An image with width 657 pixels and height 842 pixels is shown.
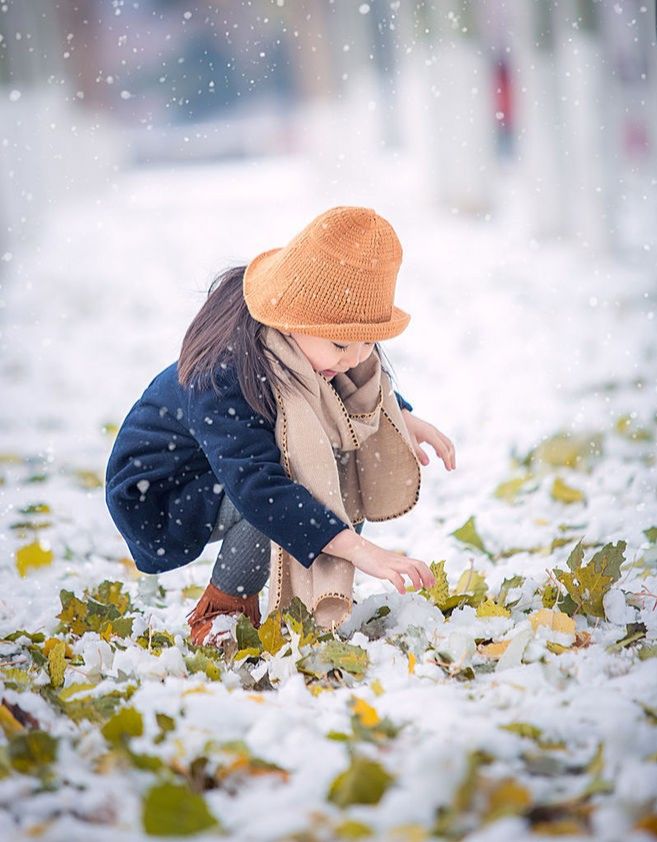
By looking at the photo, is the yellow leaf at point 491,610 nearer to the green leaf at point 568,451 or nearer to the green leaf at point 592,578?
the green leaf at point 592,578

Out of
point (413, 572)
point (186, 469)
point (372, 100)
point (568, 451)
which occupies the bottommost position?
point (568, 451)

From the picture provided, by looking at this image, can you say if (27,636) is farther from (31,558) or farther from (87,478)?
(87,478)

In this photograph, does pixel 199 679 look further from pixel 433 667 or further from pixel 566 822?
pixel 566 822

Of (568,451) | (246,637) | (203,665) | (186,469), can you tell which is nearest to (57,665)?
(203,665)

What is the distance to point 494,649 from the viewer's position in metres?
2.04

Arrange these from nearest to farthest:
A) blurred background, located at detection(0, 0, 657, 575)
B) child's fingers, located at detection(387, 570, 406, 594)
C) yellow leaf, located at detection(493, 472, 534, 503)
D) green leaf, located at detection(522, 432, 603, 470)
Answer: child's fingers, located at detection(387, 570, 406, 594)
yellow leaf, located at detection(493, 472, 534, 503)
green leaf, located at detection(522, 432, 603, 470)
blurred background, located at detection(0, 0, 657, 575)

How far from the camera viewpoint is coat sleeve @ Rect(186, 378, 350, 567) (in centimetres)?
213

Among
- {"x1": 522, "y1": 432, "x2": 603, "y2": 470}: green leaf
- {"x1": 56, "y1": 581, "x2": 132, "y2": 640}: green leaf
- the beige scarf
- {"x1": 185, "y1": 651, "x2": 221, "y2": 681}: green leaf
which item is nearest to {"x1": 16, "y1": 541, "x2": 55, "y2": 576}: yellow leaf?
{"x1": 56, "y1": 581, "x2": 132, "y2": 640}: green leaf

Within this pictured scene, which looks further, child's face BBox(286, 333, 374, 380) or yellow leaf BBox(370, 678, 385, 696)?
child's face BBox(286, 333, 374, 380)

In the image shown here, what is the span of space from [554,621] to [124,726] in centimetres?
82

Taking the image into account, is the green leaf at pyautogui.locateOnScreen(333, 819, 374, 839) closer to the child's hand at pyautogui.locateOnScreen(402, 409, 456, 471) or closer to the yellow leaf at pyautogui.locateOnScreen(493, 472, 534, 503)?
the child's hand at pyautogui.locateOnScreen(402, 409, 456, 471)

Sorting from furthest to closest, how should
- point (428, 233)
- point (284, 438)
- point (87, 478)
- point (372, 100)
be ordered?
point (372, 100) → point (428, 233) → point (87, 478) → point (284, 438)

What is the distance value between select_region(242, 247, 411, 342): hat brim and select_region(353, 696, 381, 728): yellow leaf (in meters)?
0.73

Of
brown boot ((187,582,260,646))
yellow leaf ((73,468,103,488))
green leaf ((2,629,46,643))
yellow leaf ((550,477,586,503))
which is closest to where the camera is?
green leaf ((2,629,46,643))
